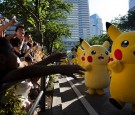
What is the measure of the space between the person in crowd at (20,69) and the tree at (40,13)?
542 inches

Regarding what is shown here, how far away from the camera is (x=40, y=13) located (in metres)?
17.9

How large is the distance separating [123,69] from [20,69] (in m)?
5.28

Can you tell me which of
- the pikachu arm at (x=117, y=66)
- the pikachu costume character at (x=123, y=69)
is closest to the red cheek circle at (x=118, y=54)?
the pikachu costume character at (x=123, y=69)

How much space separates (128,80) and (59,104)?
2588 mm

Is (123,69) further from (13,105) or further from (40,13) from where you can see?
(40,13)

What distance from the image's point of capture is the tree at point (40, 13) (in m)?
17.0

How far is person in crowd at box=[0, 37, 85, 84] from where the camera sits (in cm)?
163

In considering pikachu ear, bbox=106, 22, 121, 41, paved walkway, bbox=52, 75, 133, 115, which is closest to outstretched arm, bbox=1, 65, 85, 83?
paved walkway, bbox=52, 75, 133, 115

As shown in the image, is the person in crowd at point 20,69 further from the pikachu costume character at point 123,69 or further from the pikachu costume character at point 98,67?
the pikachu costume character at point 98,67

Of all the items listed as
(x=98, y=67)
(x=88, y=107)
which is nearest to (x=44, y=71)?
(x=88, y=107)

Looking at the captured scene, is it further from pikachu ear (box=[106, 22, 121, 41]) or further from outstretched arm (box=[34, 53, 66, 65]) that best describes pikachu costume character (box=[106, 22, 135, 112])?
outstretched arm (box=[34, 53, 66, 65])

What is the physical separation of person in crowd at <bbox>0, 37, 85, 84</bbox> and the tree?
13776 mm

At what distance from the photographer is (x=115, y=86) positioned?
22.6 ft

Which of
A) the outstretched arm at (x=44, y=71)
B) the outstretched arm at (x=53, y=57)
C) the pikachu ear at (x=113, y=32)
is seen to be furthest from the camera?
the pikachu ear at (x=113, y=32)
